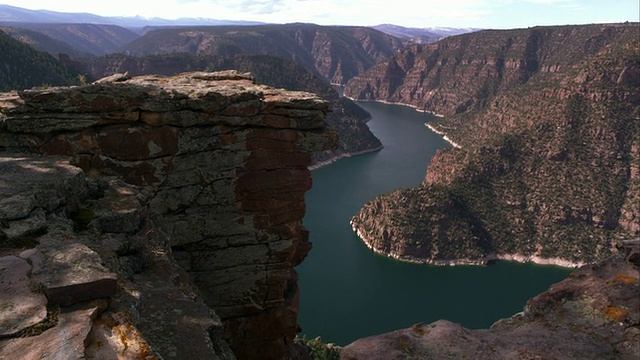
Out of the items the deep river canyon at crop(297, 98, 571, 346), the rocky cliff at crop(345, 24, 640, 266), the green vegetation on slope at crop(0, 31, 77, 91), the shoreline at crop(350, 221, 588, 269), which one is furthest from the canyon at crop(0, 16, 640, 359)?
the green vegetation on slope at crop(0, 31, 77, 91)

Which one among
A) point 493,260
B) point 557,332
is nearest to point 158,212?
point 557,332

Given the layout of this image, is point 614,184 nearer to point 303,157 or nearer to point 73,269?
point 303,157

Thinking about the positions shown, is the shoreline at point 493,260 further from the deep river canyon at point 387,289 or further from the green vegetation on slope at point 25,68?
the green vegetation on slope at point 25,68

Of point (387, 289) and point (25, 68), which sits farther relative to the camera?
point (25, 68)

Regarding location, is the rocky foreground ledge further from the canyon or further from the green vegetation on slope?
the green vegetation on slope

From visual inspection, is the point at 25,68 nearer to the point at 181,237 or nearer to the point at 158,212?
the point at 158,212
